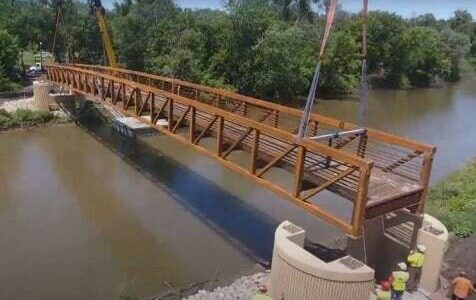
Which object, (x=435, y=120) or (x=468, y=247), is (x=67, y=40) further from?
(x=468, y=247)

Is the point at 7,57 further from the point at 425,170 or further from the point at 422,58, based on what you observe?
the point at 422,58

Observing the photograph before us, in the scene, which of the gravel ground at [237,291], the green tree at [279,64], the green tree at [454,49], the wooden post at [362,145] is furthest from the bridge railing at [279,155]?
the green tree at [454,49]

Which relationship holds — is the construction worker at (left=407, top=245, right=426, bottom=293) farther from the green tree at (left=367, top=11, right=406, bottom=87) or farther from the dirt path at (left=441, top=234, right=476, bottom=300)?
the green tree at (left=367, top=11, right=406, bottom=87)

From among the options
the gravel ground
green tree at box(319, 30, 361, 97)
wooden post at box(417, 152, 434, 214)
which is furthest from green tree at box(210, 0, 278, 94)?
wooden post at box(417, 152, 434, 214)

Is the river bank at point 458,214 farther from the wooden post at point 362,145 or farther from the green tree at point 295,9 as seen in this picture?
the green tree at point 295,9

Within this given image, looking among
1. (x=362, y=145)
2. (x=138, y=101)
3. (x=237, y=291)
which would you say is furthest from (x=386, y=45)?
(x=237, y=291)

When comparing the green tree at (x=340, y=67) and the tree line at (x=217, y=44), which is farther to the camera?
the green tree at (x=340, y=67)

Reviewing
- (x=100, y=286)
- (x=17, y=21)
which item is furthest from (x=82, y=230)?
(x=17, y=21)
